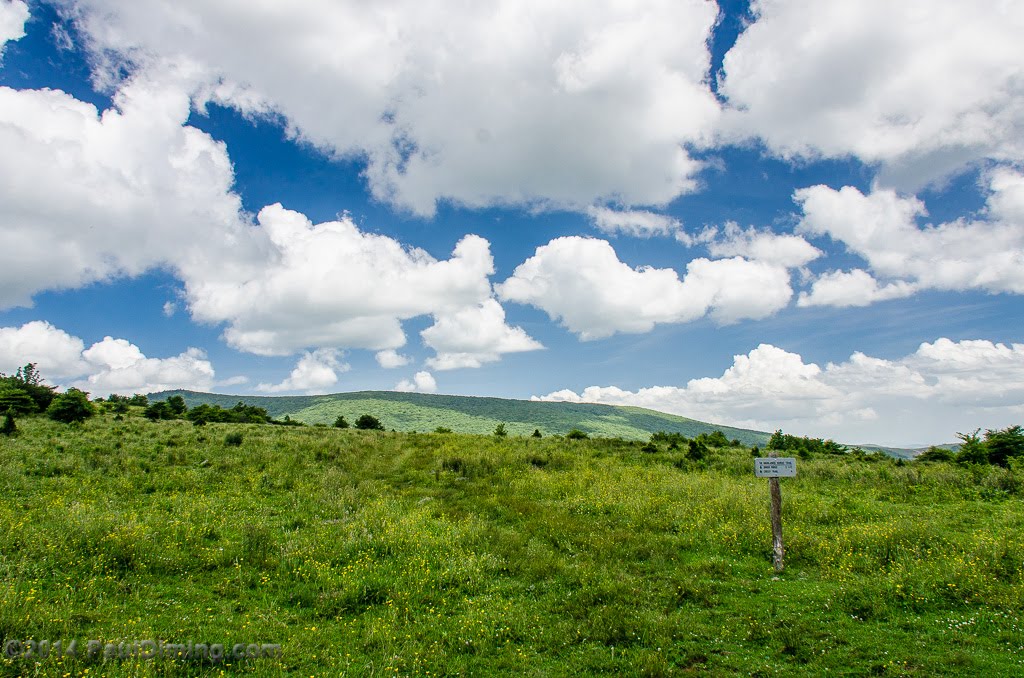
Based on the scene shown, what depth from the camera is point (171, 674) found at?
7488mm

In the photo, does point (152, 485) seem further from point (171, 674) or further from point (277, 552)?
point (171, 674)

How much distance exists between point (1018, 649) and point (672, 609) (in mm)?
5297

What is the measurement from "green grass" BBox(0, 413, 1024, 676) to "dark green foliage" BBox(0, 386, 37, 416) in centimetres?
2107

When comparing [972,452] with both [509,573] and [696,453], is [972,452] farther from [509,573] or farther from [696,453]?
[509,573]

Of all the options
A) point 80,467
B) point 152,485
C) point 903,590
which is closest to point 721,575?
point 903,590

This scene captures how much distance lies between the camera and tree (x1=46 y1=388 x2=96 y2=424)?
117 ft

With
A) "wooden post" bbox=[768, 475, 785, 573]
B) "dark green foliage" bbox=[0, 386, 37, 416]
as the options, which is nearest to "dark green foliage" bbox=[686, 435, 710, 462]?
"wooden post" bbox=[768, 475, 785, 573]

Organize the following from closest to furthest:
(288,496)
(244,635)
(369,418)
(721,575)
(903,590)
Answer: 1. (244,635)
2. (903,590)
3. (721,575)
4. (288,496)
5. (369,418)

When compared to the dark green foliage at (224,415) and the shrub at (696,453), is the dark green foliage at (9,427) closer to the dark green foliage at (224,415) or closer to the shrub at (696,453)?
the dark green foliage at (224,415)

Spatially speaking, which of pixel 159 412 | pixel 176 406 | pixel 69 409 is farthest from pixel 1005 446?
pixel 176 406

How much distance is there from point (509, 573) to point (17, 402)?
4381cm

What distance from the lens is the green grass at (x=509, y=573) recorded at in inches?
324

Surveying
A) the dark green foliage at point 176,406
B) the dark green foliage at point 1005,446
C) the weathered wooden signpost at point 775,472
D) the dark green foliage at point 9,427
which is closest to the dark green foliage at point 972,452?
the dark green foliage at point 1005,446

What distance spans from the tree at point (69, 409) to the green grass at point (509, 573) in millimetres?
17822
